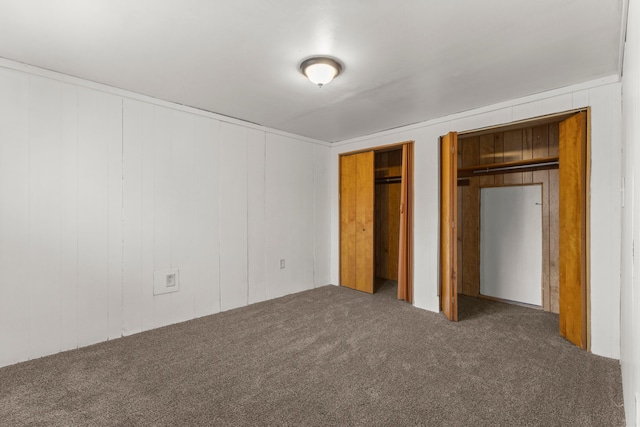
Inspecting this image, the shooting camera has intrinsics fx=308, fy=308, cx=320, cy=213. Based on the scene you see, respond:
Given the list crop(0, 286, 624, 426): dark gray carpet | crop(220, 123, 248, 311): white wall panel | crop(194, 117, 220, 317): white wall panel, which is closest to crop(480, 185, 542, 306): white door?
crop(0, 286, 624, 426): dark gray carpet

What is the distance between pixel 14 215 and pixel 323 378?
108 inches

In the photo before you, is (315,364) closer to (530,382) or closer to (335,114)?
(530,382)

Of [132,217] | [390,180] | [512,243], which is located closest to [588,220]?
[512,243]

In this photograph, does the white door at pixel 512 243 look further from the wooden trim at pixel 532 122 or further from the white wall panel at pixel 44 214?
the white wall panel at pixel 44 214

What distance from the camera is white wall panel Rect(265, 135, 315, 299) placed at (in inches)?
169

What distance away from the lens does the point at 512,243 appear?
4.01 meters

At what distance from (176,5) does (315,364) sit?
8.58ft

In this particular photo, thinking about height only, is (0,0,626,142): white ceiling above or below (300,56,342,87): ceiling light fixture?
above

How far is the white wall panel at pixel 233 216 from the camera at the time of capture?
3.77 meters

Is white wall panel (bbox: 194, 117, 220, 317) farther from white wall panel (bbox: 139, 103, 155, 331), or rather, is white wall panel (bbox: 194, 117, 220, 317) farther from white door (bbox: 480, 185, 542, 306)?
white door (bbox: 480, 185, 542, 306)

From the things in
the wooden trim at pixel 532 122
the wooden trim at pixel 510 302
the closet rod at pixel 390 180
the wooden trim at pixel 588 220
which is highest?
the wooden trim at pixel 532 122

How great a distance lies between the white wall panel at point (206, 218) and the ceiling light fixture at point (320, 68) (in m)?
1.65

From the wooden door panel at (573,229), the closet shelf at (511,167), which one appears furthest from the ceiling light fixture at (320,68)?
the closet shelf at (511,167)

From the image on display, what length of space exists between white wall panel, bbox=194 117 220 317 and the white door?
3545 mm
